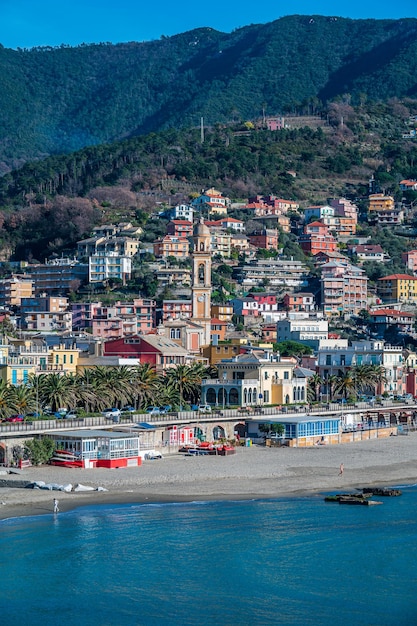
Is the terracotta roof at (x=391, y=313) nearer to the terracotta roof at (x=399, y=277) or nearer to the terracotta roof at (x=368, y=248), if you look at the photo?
the terracotta roof at (x=399, y=277)

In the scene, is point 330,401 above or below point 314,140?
below

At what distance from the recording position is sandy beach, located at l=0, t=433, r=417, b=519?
50.3 meters

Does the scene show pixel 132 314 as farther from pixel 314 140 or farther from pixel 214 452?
pixel 314 140

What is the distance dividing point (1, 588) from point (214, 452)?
2504 centimetres

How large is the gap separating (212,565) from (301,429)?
87.2 feet

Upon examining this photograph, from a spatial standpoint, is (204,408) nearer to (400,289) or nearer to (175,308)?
(175,308)

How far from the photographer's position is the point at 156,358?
81938 millimetres

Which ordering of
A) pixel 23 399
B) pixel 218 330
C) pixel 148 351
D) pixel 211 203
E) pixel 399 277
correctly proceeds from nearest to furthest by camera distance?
1. pixel 23 399
2. pixel 148 351
3. pixel 218 330
4. pixel 399 277
5. pixel 211 203

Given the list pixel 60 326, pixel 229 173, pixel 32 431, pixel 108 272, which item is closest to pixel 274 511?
pixel 32 431

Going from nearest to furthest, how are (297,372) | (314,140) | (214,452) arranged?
(214,452), (297,372), (314,140)

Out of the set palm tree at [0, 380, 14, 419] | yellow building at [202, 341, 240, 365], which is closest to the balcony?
yellow building at [202, 341, 240, 365]

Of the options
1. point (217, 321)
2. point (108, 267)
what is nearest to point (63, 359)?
point (217, 321)

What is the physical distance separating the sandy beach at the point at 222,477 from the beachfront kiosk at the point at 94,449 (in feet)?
2.34

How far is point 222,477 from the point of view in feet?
185
